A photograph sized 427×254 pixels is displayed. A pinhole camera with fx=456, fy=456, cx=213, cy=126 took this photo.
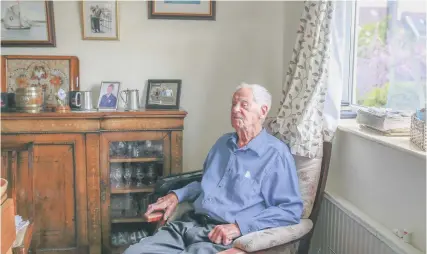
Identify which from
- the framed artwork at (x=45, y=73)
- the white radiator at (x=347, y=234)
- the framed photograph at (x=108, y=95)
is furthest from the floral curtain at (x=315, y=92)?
the framed artwork at (x=45, y=73)

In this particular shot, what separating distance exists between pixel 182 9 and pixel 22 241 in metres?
1.75

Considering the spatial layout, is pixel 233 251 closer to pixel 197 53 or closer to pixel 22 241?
pixel 22 241

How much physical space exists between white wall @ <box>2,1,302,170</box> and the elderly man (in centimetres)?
83

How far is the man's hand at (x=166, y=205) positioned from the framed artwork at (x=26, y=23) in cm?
140

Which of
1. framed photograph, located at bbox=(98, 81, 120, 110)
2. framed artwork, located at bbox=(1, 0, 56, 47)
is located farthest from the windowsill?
framed artwork, located at bbox=(1, 0, 56, 47)

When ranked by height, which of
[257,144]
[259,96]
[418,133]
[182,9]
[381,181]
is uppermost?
[182,9]

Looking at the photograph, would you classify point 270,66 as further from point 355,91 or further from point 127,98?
point 127,98

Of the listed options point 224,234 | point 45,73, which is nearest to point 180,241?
point 224,234

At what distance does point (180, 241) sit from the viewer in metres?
2.07

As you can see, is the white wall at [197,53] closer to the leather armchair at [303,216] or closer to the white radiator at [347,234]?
the leather armchair at [303,216]

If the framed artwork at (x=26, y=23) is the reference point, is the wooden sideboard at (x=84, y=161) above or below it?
below

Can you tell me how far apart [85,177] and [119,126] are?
14.4 inches

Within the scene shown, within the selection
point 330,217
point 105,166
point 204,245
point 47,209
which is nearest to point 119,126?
point 105,166

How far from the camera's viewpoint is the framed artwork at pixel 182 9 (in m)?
3.02
